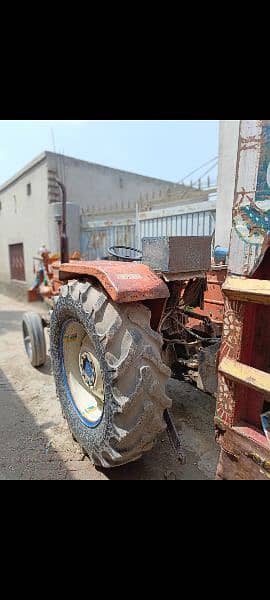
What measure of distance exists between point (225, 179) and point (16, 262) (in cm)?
883

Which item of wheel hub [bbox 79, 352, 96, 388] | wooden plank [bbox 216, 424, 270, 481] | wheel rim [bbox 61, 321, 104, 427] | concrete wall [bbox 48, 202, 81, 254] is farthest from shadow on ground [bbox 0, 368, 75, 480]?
concrete wall [bbox 48, 202, 81, 254]

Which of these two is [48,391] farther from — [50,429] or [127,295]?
[127,295]

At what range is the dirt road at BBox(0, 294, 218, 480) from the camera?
2.12 m

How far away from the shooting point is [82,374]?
2.26 meters

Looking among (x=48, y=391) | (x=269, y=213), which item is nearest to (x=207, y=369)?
(x=269, y=213)

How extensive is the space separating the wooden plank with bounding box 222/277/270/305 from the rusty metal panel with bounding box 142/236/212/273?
0.54 metres

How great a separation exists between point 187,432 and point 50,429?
44.6 inches

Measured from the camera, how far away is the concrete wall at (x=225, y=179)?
4.38m

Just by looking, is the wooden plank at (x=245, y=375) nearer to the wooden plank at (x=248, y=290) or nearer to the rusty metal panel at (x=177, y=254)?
the wooden plank at (x=248, y=290)

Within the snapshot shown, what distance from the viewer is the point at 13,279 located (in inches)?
462

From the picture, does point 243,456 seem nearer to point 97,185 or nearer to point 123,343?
point 123,343

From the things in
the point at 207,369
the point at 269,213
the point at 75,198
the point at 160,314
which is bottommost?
the point at 207,369

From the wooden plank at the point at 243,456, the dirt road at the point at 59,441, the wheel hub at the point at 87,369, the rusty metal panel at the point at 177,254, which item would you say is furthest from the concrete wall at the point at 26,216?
the wooden plank at the point at 243,456

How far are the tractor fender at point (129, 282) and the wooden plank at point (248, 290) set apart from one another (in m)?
0.45
